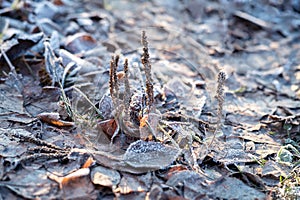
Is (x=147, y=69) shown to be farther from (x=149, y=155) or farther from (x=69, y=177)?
(x=69, y=177)

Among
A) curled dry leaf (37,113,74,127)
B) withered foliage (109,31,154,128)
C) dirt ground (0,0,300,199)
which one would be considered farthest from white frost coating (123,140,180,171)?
curled dry leaf (37,113,74,127)

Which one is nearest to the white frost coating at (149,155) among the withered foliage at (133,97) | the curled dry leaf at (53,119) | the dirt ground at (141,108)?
the dirt ground at (141,108)

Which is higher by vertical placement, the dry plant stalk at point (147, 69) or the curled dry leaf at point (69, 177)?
the dry plant stalk at point (147, 69)

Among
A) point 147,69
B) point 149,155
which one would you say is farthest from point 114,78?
point 149,155

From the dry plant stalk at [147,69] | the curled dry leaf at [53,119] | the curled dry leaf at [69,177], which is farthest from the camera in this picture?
the curled dry leaf at [53,119]

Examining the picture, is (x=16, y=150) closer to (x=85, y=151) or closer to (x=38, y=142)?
(x=38, y=142)

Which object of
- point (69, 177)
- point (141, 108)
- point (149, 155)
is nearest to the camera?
point (69, 177)

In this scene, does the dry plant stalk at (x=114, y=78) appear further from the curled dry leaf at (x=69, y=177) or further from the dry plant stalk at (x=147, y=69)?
the curled dry leaf at (x=69, y=177)

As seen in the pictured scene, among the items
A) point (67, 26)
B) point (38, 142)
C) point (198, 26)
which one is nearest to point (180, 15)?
point (198, 26)

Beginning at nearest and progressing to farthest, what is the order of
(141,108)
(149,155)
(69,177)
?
(69,177) → (149,155) → (141,108)
